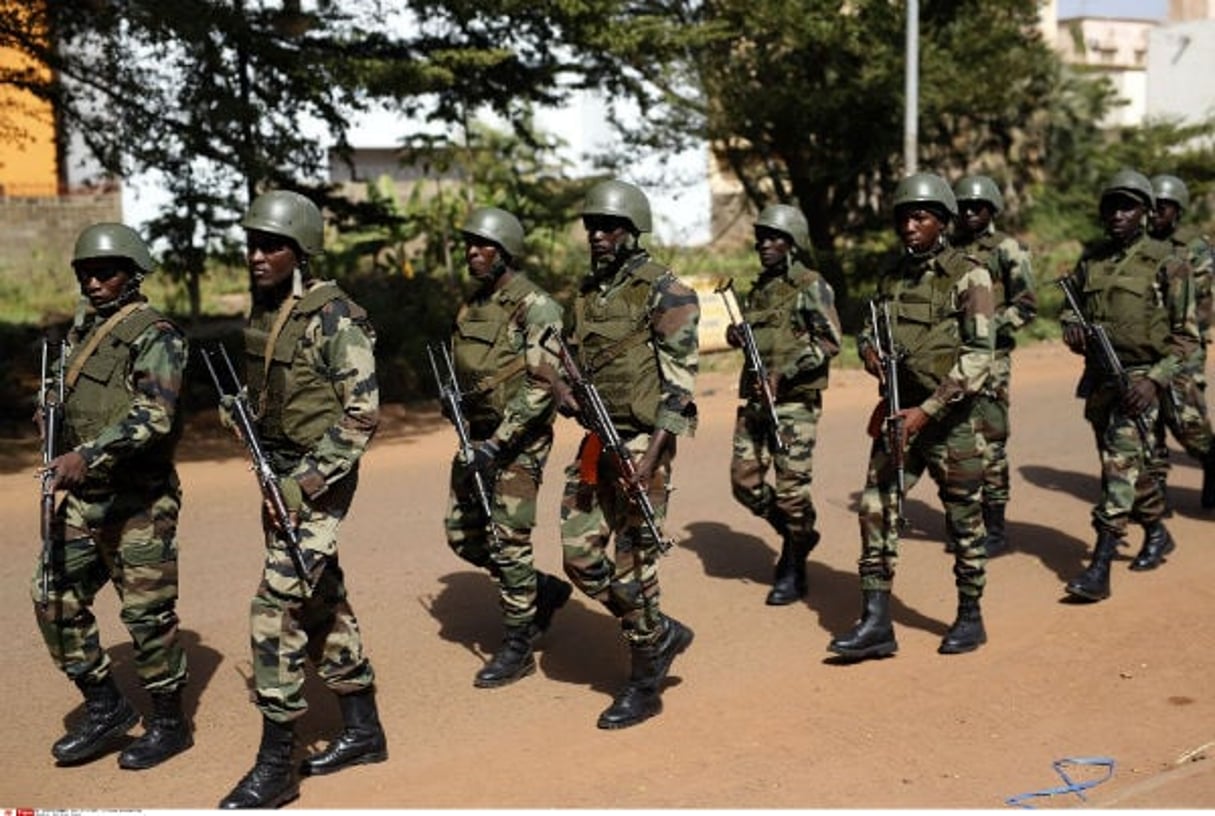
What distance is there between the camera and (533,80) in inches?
631

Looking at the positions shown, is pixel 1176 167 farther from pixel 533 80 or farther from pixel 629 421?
pixel 629 421

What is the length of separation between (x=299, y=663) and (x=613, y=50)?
11.4m

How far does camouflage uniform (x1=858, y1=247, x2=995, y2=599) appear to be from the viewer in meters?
6.47

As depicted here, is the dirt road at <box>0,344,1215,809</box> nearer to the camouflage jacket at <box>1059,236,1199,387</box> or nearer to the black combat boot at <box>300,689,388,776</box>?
the black combat boot at <box>300,689,388,776</box>

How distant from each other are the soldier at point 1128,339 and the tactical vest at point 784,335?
1.53m

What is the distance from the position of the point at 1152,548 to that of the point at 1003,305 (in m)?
1.70

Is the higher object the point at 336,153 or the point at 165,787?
the point at 336,153

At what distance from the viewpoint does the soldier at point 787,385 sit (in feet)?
24.6

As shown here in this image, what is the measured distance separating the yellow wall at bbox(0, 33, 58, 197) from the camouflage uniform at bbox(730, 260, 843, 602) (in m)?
9.57

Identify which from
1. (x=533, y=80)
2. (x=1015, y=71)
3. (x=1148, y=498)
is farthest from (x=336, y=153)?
(x=1148, y=498)

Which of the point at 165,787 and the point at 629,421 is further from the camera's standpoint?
the point at 629,421

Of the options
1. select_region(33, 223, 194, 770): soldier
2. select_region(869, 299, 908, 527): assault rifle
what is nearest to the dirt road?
select_region(33, 223, 194, 770): soldier

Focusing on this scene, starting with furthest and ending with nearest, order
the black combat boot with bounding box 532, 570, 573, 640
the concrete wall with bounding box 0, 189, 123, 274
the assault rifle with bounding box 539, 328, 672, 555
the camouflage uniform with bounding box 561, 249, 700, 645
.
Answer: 1. the concrete wall with bounding box 0, 189, 123, 274
2. the black combat boot with bounding box 532, 570, 573, 640
3. the camouflage uniform with bounding box 561, 249, 700, 645
4. the assault rifle with bounding box 539, 328, 672, 555

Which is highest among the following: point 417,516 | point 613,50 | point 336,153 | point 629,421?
point 613,50
